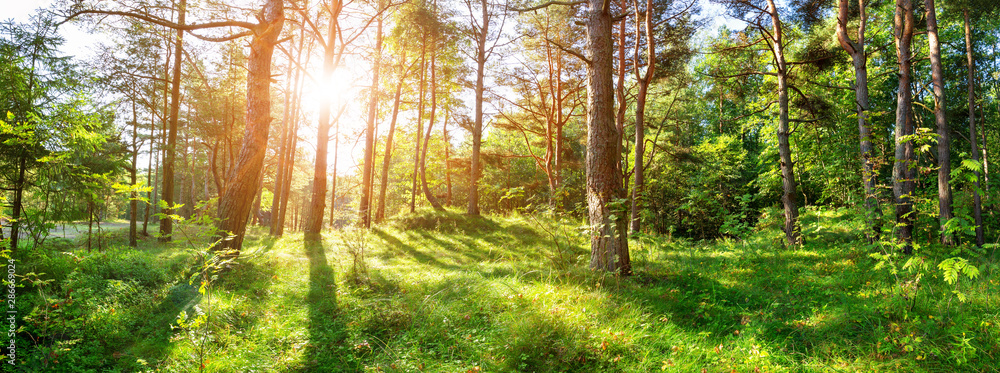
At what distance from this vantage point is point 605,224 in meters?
5.14

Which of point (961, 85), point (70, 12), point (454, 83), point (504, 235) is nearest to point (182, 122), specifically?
point (454, 83)

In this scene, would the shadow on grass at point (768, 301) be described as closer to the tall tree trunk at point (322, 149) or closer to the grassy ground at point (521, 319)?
the grassy ground at point (521, 319)

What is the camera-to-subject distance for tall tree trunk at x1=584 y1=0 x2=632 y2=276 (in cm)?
518

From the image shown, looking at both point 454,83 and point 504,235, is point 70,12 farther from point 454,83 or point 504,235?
point 454,83

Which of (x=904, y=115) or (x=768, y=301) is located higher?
(x=904, y=115)

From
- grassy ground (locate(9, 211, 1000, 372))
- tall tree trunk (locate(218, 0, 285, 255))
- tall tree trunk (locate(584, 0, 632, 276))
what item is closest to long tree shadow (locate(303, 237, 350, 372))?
grassy ground (locate(9, 211, 1000, 372))

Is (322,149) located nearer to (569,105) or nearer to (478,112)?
(478,112)

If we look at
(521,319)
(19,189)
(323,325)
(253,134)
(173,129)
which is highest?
(173,129)

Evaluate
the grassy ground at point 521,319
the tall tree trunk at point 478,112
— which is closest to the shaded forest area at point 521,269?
the grassy ground at point 521,319

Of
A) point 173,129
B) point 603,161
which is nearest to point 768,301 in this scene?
point 603,161

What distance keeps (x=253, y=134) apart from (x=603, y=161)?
19.7 ft

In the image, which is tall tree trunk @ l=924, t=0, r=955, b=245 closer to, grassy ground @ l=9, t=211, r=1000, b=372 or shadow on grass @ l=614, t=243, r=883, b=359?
grassy ground @ l=9, t=211, r=1000, b=372

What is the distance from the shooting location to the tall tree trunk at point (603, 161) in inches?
204

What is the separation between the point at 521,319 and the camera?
3.70 m
